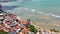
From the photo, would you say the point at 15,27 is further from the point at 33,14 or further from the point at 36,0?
the point at 36,0

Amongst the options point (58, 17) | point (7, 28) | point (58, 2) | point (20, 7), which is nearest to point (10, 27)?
point (7, 28)

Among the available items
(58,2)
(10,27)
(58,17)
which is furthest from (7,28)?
(58,2)

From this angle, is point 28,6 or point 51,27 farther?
point 28,6

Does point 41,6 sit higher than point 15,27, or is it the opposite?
point 15,27

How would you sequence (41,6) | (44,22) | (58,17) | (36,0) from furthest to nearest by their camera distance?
(36,0), (41,6), (58,17), (44,22)

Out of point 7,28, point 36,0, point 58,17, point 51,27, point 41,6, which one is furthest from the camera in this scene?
point 36,0

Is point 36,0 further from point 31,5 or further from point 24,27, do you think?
point 24,27
